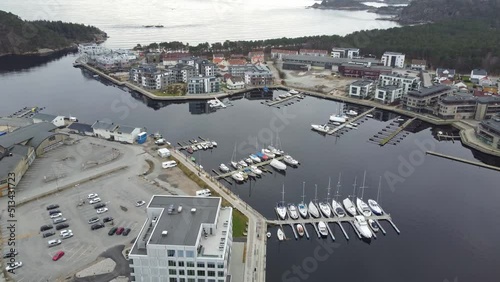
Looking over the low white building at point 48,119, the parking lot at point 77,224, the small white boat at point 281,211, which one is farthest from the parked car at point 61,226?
the low white building at point 48,119

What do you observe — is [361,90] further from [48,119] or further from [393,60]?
[48,119]

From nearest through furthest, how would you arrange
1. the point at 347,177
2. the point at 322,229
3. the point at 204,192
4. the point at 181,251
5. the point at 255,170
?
the point at 181,251
the point at 322,229
the point at 204,192
the point at 347,177
the point at 255,170

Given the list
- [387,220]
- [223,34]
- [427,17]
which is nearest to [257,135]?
[387,220]

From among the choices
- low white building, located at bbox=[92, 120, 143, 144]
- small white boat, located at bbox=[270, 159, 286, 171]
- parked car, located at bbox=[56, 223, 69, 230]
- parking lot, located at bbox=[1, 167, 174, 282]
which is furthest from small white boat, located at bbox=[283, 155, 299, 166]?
parked car, located at bbox=[56, 223, 69, 230]

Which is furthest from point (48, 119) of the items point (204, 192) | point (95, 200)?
point (204, 192)

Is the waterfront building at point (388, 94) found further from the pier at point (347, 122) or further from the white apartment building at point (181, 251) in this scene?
the white apartment building at point (181, 251)

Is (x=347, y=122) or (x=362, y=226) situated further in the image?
(x=347, y=122)

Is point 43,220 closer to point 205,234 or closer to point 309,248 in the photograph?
point 205,234
